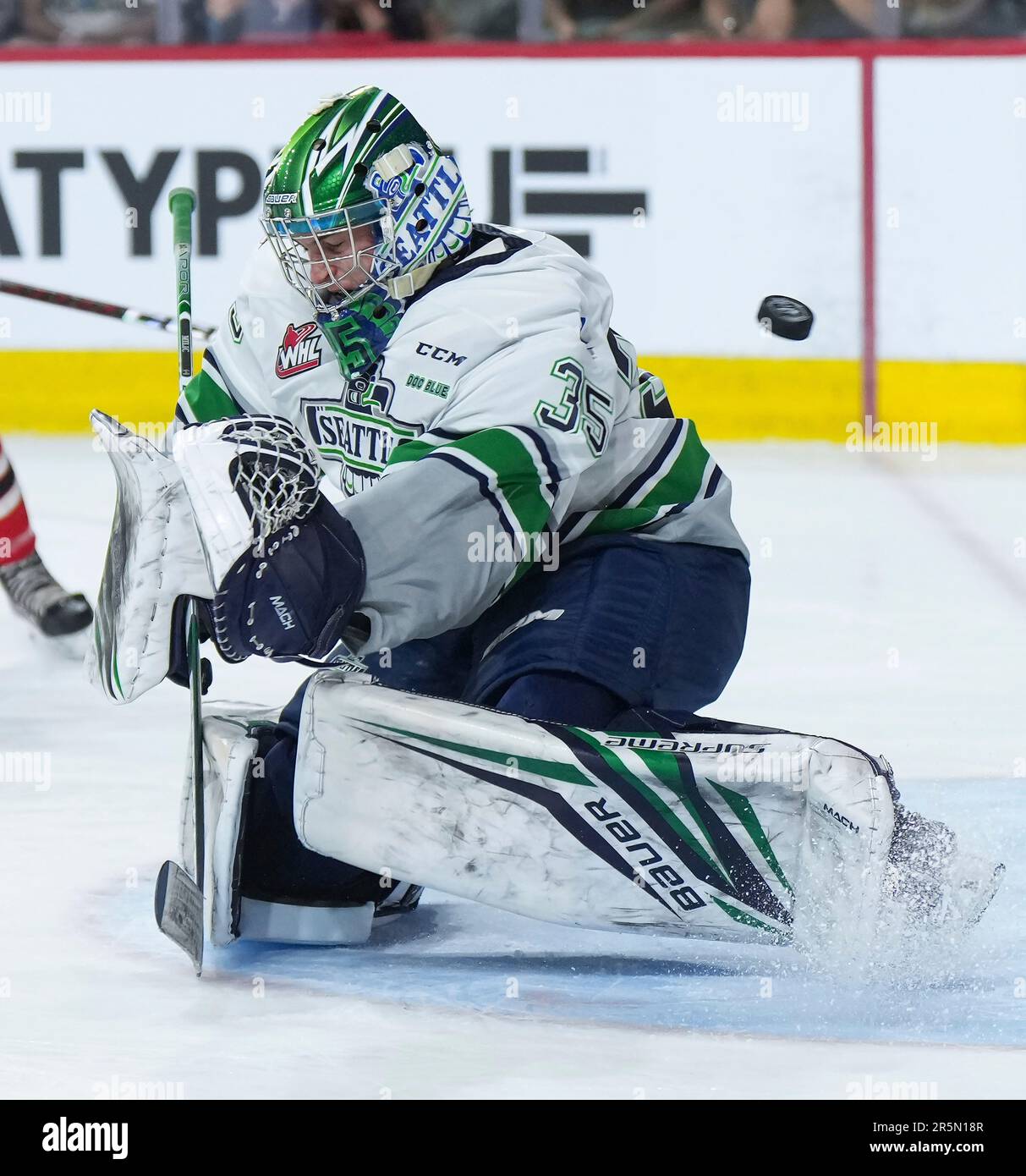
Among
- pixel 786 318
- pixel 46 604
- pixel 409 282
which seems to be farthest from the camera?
pixel 46 604

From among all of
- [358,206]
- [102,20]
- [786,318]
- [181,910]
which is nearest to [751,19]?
[102,20]

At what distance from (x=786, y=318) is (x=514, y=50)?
128 inches

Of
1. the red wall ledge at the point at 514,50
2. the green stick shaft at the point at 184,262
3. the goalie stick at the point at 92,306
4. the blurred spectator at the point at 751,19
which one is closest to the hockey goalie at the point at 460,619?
the green stick shaft at the point at 184,262

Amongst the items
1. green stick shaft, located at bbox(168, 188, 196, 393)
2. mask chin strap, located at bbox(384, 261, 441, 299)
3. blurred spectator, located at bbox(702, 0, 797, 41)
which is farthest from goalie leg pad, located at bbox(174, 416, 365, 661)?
blurred spectator, located at bbox(702, 0, 797, 41)

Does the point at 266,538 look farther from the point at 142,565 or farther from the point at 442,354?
the point at 442,354

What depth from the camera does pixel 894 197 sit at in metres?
6.00

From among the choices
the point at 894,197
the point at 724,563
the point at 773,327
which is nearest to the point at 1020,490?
the point at 894,197

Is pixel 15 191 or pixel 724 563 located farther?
pixel 15 191

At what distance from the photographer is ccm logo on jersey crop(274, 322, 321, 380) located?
2.53 meters

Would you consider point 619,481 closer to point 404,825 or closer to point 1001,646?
point 404,825

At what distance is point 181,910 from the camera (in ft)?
7.52

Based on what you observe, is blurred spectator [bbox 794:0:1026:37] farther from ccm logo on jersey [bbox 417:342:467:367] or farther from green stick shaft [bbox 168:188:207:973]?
ccm logo on jersey [bbox 417:342:467:367]

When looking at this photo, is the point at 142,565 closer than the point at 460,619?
Yes
